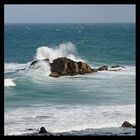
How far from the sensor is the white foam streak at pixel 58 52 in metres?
4.40

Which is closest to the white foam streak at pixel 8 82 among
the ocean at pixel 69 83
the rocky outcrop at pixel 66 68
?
the ocean at pixel 69 83

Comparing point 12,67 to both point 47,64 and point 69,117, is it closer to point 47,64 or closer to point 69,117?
point 47,64

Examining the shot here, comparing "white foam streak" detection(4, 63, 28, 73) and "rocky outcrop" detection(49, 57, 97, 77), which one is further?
"rocky outcrop" detection(49, 57, 97, 77)

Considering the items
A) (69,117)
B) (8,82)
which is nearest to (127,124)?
(69,117)

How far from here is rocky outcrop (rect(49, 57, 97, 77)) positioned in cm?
448

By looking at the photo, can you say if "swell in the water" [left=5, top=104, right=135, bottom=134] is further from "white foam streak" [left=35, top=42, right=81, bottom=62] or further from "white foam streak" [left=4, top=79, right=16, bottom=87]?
"white foam streak" [left=35, top=42, right=81, bottom=62]

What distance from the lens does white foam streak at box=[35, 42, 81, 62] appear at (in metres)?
4.40

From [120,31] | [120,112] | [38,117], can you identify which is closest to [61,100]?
[38,117]

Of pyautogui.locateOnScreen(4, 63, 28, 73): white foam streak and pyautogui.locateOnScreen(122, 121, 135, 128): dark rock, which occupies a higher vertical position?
pyautogui.locateOnScreen(4, 63, 28, 73): white foam streak

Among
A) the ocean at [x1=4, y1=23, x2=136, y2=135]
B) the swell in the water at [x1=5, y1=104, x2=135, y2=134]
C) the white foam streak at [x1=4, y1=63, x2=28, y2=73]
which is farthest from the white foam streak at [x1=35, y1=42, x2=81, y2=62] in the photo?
the swell in the water at [x1=5, y1=104, x2=135, y2=134]

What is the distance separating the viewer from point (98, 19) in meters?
4.55

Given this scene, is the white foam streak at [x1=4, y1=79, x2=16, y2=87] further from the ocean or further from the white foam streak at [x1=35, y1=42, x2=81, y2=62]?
the white foam streak at [x1=35, y1=42, x2=81, y2=62]

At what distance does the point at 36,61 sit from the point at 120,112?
0.97m

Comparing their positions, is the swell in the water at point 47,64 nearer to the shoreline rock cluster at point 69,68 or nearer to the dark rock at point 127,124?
the shoreline rock cluster at point 69,68
